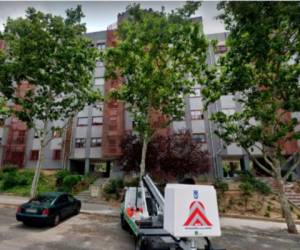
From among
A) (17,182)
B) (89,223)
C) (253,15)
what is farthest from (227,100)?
(17,182)

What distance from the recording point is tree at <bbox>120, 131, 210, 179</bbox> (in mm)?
15695

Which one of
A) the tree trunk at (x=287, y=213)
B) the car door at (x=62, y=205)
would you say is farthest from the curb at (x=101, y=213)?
the tree trunk at (x=287, y=213)

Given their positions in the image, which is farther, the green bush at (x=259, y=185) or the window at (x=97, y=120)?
the window at (x=97, y=120)

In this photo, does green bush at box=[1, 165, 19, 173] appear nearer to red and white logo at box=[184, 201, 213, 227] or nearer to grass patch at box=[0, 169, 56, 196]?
grass patch at box=[0, 169, 56, 196]

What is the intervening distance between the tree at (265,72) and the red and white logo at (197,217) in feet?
23.9

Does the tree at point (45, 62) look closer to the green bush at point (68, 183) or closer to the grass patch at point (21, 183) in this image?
the green bush at point (68, 183)

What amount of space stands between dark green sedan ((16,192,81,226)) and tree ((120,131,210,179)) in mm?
7214

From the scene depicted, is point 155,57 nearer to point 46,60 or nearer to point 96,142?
point 46,60

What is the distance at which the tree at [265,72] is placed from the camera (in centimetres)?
894

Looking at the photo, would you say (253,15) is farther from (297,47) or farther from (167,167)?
(167,167)

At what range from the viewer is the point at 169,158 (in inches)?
620

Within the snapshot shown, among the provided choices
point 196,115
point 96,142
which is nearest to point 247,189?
point 196,115

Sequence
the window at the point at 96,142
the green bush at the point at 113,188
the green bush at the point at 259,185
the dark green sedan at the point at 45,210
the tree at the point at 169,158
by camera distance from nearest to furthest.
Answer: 1. the dark green sedan at the point at 45,210
2. the green bush at the point at 259,185
3. the tree at the point at 169,158
4. the green bush at the point at 113,188
5. the window at the point at 96,142

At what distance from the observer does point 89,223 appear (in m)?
9.41
